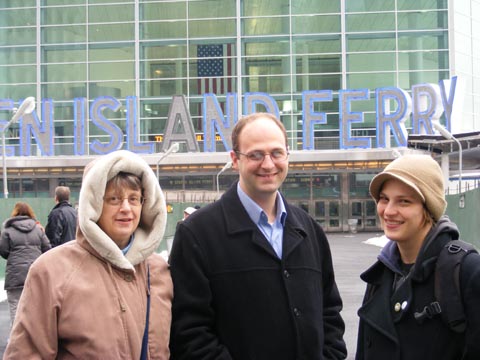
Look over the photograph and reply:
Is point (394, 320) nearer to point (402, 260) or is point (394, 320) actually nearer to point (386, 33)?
point (402, 260)

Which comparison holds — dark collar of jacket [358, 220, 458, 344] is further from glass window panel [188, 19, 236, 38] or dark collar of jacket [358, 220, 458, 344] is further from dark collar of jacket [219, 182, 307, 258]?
glass window panel [188, 19, 236, 38]

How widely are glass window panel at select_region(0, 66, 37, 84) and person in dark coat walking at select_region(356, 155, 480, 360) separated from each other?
42658mm

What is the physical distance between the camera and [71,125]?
42.1 m

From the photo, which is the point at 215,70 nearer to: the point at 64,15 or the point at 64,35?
the point at 64,35

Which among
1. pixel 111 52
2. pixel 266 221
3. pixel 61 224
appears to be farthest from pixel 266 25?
pixel 266 221

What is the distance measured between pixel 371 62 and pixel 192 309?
39970 millimetres

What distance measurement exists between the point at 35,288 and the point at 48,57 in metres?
43.0

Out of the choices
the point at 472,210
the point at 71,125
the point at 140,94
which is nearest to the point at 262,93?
the point at 140,94

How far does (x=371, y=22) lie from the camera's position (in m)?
41.3

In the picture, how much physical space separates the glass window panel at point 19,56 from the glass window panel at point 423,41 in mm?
24808

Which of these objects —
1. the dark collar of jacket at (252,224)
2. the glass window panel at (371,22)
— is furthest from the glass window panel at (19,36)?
the dark collar of jacket at (252,224)

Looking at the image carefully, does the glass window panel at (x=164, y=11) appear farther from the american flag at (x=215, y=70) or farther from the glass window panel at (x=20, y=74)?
the glass window panel at (x=20, y=74)

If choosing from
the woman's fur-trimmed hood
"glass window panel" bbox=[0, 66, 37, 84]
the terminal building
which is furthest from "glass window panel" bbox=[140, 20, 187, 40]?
the woman's fur-trimmed hood

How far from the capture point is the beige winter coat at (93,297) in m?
2.81
